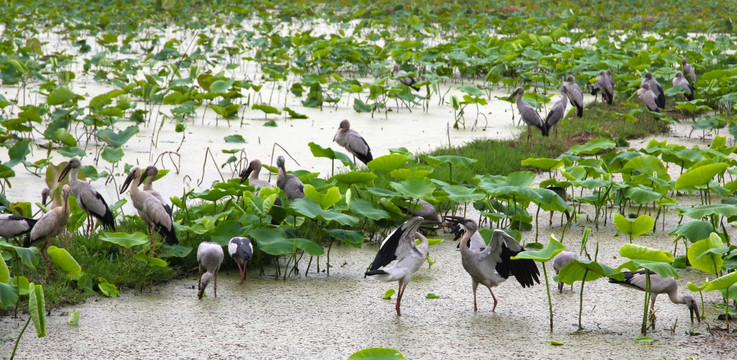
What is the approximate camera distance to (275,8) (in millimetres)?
16734

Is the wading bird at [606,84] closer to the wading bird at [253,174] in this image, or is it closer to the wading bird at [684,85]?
the wading bird at [684,85]

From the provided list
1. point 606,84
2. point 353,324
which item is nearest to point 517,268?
point 353,324

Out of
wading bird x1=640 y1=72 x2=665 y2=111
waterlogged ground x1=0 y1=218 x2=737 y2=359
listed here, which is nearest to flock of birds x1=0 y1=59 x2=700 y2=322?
waterlogged ground x1=0 y1=218 x2=737 y2=359

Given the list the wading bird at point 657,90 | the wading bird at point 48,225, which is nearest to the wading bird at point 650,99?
the wading bird at point 657,90

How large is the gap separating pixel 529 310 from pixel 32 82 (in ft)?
24.2

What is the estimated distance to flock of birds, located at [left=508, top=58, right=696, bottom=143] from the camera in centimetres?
738

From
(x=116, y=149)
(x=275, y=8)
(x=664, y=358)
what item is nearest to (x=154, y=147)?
(x=116, y=149)

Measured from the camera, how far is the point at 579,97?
8188 millimetres

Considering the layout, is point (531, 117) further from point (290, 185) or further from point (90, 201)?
point (90, 201)

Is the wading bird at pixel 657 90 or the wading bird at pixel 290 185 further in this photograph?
the wading bird at pixel 657 90

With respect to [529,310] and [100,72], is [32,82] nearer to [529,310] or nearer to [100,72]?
[100,72]

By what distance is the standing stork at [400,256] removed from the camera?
3557mm

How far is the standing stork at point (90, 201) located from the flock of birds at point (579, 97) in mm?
3834

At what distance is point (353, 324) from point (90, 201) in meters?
1.84
